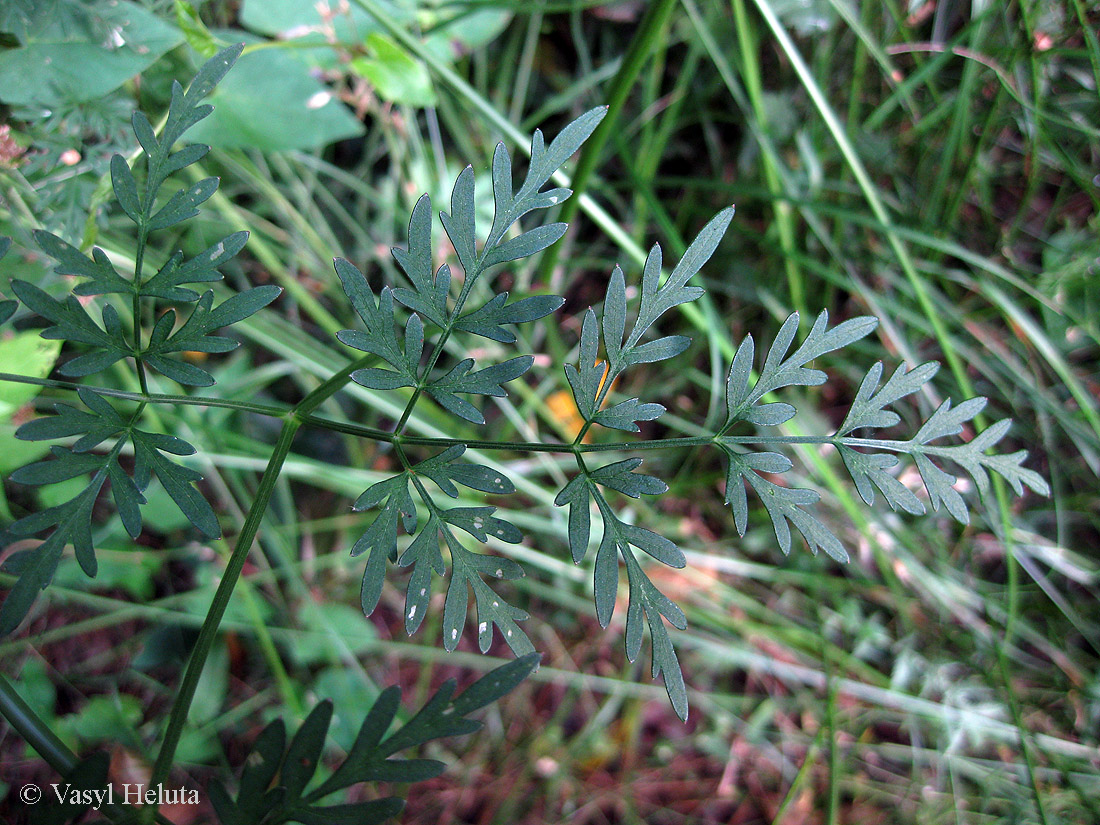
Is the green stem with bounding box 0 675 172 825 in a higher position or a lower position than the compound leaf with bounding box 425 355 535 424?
lower

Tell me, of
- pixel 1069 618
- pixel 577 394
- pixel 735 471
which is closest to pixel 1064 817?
pixel 1069 618

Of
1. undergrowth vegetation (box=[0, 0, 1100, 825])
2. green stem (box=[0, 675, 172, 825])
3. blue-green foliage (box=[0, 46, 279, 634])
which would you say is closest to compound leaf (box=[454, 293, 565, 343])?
blue-green foliage (box=[0, 46, 279, 634])

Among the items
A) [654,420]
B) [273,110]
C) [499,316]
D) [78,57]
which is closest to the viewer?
[499,316]

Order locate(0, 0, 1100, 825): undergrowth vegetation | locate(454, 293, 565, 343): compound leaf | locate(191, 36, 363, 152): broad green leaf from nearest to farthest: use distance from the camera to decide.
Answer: locate(454, 293, 565, 343): compound leaf
locate(191, 36, 363, 152): broad green leaf
locate(0, 0, 1100, 825): undergrowth vegetation

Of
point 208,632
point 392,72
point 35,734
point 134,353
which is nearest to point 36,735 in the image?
point 35,734

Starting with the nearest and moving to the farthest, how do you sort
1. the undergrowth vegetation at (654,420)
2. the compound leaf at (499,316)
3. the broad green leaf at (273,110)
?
the compound leaf at (499,316), the broad green leaf at (273,110), the undergrowth vegetation at (654,420)

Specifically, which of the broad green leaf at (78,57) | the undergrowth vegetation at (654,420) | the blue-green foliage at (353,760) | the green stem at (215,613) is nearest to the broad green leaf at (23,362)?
the undergrowth vegetation at (654,420)

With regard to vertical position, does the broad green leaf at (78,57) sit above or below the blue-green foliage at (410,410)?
above

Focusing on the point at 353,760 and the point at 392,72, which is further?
the point at 392,72

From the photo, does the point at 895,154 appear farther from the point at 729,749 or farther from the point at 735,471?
the point at 729,749

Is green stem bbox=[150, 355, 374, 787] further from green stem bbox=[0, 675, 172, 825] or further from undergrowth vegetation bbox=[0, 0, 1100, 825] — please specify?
undergrowth vegetation bbox=[0, 0, 1100, 825]

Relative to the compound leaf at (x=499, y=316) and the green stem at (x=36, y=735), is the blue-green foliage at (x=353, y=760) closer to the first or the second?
the green stem at (x=36, y=735)

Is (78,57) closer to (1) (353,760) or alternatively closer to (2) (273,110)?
(2) (273,110)
